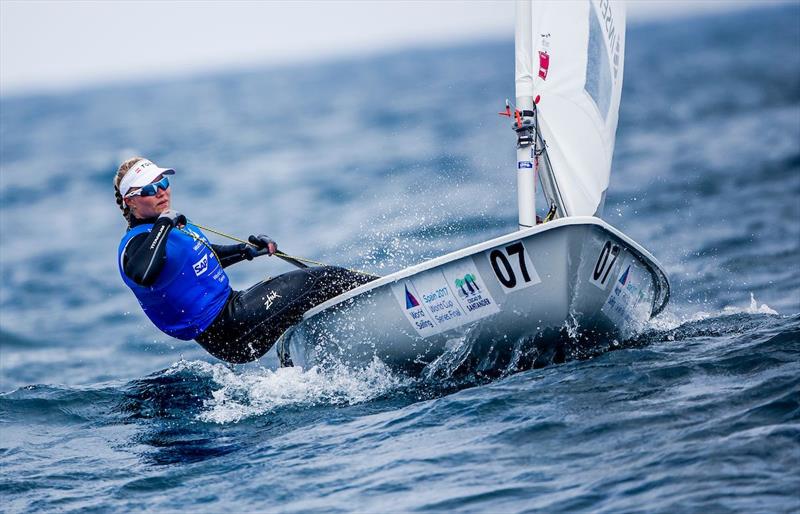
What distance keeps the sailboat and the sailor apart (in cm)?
19

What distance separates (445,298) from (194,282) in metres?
1.47

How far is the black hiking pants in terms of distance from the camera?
6.19 m

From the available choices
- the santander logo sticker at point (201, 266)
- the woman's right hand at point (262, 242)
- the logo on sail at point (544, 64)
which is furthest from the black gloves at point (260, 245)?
the logo on sail at point (544, 64)

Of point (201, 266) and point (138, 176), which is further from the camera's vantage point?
point (201, 266)

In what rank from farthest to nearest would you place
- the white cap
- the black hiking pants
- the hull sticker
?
the black hiking pants < the white cap < the hull sticker

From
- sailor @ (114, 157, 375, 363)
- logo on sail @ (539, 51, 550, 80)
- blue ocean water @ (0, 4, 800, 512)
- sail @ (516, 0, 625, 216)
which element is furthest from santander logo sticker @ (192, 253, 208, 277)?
logo on sail @ (539, 51, 550, 80)

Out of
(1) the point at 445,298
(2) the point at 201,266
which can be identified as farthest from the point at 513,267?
(2) the point at 201,266

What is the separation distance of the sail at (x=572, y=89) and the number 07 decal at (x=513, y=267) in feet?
2.43

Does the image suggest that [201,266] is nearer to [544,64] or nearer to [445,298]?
[445,298]

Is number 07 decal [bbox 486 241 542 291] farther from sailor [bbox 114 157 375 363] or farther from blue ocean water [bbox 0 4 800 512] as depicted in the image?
sailor [bbox 114 157 375 363]

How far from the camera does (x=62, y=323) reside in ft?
38.4

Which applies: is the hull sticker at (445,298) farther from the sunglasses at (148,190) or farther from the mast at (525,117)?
the sunglasses at (148,190)

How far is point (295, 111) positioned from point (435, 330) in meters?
37.7

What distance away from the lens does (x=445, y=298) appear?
571 cm
